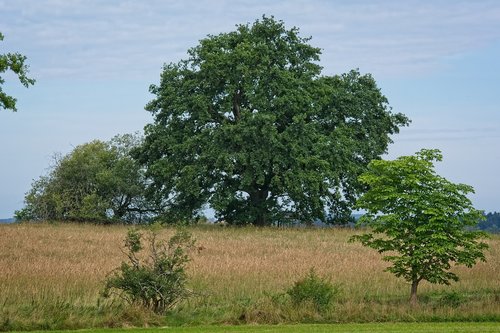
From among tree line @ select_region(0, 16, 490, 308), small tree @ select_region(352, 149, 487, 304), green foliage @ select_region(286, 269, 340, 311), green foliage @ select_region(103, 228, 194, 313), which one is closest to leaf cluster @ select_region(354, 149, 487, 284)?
small tree @ select_region(352, 149, 487, 304)

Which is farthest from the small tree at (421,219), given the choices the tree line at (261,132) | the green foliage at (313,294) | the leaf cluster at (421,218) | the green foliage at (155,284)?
the tree line at (261,132)

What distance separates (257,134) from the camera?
4866cm

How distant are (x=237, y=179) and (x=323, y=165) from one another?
6.00 meters

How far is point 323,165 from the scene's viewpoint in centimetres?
4884

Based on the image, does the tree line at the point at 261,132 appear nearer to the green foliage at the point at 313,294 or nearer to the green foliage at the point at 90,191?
the green foliage at the point at 90,191

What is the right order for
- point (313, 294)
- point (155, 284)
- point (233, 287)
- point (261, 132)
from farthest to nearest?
point (261, 132) < point (233, 287) < point (313, 294) < point (155, 284)

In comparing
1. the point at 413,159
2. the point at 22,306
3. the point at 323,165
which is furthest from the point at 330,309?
the point at 323,165

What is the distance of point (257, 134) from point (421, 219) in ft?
87.4

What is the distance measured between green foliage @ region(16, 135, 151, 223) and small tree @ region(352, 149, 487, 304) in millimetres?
39056

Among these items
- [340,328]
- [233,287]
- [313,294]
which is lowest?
[340,328]

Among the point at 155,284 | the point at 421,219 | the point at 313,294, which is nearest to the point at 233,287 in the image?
the point at 313,294

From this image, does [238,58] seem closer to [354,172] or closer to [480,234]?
[354,172]

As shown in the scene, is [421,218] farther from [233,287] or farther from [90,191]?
[90,191]

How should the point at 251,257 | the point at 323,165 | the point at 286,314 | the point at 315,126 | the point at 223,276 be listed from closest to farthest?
the point at 286,314, the point at 223,276, the point at 251,257, the point at 323,165, the point at 315,126
